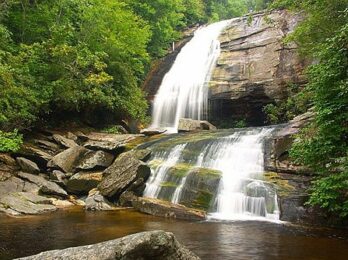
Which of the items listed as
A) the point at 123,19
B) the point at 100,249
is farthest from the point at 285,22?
the point at 100,249

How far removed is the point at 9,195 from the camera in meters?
14.4

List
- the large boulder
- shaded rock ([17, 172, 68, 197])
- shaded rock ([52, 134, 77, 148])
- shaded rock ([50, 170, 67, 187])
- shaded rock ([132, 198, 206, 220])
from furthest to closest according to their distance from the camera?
shaded rock ([52, 134, 77, 148]), the large boulder, shaded rock ([50, 170, 67, 187]), shaded rock ([17, 172, 68, 197]), shaded rock ([132, 198, 206, 220])

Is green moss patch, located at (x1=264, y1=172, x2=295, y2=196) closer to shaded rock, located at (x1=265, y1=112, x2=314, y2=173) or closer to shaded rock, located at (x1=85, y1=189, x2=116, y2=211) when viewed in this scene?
shaded rock, located at (x1=265, y1=112, x2=314, y2=173)

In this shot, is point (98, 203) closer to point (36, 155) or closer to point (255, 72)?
point (36, 155)

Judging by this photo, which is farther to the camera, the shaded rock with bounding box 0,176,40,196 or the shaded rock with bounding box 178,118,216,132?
the shaded rock with bounding box 178,118,216,132

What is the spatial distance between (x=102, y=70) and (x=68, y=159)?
647 centimetres

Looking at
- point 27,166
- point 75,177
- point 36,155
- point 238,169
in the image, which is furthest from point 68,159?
point 238,169

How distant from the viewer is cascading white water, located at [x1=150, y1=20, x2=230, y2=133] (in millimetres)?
26094

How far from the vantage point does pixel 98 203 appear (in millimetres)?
14430

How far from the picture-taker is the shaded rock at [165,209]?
12672 millimetres

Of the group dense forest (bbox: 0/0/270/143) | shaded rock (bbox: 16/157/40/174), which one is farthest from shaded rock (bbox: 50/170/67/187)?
dense forest (bbox: 0/0/270/143)

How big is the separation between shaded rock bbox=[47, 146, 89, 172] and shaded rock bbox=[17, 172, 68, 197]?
102 cm

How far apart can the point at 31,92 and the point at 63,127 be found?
15.5 feet

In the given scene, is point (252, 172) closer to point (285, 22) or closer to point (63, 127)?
point (63, 127)
